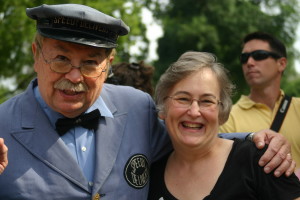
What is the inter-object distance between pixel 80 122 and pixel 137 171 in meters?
0.49

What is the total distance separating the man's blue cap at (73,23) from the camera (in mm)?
2842

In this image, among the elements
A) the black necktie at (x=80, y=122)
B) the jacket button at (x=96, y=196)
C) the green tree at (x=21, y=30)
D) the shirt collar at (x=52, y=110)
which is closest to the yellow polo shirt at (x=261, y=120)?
the shirt collar at (x=52, y=110)

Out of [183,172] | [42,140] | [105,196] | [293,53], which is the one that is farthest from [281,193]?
[293,53]

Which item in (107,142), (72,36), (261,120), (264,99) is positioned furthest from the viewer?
(264,99)

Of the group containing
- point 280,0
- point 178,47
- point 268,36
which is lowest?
point 178,47

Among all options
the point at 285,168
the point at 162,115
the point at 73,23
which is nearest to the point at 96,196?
the point at 162,115

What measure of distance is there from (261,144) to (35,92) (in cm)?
152

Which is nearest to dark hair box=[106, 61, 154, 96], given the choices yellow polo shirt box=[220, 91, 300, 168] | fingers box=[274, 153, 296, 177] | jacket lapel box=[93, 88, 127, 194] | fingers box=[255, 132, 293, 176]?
yellow polo shirt box=[220, 91, 300, 168]

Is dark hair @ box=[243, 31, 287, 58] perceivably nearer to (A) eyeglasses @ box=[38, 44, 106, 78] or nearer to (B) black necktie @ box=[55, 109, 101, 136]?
(B) black necktie @ box=[55, 109, 101, 136]

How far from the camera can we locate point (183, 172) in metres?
3.25

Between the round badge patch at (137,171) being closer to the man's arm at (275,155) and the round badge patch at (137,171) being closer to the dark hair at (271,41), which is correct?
the man's arm at (275,155)

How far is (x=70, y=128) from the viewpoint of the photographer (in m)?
3.04

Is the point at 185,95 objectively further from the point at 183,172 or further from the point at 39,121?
the point at 39,121

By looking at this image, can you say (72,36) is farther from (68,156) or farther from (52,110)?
(68,156)
